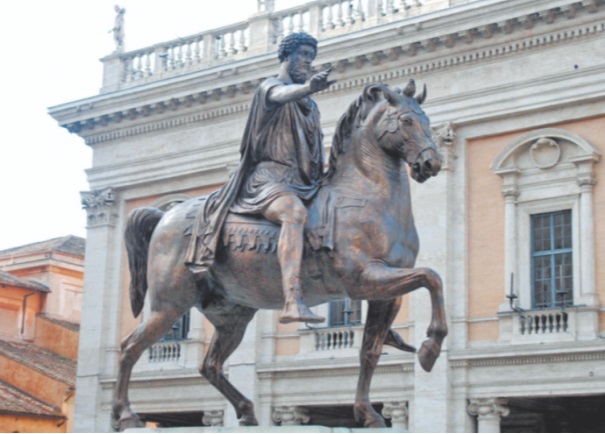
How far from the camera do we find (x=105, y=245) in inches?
1072

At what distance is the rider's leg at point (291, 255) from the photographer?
7383 millimetres

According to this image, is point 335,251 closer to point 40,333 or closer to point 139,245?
point 139,245

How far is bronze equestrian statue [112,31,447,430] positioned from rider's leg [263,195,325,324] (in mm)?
24

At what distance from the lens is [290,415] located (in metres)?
23.6

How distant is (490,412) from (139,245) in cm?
Result: 1366

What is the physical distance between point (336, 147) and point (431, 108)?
15123 millimetres

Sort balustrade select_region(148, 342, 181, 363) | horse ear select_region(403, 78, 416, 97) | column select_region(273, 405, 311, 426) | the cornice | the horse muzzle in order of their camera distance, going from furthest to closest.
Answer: balustrade select_region(148, 342, 181, 363), column select_region(273, 405, 311, 426), the cornice, horse ear select_region(403, 78, 416, 97), the horse muzzle

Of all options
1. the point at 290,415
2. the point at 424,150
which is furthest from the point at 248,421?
the point at 290,415

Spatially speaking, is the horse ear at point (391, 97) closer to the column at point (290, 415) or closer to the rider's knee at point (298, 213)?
the rider's knee at point (298, 213)

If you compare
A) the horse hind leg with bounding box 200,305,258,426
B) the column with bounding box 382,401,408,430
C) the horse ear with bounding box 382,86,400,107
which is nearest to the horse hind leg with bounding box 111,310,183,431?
the horse hind leg with bounding box 200,305,258,426

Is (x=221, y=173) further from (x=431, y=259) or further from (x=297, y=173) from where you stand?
(x=297, y=173)

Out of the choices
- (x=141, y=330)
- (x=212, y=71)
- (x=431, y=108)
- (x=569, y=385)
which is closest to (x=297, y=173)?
(x=141, y=330)

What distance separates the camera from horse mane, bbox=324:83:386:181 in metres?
7.88

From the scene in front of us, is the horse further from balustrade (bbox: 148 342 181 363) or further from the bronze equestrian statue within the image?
balustrade (bbox: 148 342 181 363)
